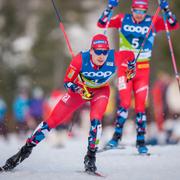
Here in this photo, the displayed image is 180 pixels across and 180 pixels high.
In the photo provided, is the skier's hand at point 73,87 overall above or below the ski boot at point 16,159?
above

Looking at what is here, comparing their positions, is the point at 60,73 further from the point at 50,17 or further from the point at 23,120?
the point at 23,120

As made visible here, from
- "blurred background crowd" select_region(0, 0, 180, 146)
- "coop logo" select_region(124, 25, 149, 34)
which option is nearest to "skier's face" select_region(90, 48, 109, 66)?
"coop logo" select_region(124, 25, 149, 34)

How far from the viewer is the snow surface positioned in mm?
10656

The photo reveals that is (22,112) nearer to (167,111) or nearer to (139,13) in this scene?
(167,111)

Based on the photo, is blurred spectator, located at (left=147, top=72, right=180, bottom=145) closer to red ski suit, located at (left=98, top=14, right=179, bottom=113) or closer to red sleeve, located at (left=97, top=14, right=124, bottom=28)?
red ski suit, located at (left=98, top=14, right=179, bottom=113)

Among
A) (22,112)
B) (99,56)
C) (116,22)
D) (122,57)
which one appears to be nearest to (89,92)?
(99,56)

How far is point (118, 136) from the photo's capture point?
14.2 meters

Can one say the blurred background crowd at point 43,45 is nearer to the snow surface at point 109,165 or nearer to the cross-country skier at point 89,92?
the snow surface at point 109,165

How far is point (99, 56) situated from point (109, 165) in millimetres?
1885

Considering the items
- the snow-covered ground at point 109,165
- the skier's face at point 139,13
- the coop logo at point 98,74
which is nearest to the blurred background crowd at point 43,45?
the snow-covered ground at point 109,165

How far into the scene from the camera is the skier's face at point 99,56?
1123 cm

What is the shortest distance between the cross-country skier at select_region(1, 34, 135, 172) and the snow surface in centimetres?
36

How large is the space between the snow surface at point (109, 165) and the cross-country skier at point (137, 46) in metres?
0.60

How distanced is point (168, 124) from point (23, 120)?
20.9 feet
